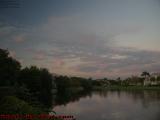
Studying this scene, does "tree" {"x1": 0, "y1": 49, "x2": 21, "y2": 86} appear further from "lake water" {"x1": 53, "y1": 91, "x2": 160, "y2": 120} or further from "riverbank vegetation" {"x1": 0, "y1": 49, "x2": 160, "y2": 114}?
"lake water" {"x1": 53, "y1": 91, "x2": 160, "y2": 120}

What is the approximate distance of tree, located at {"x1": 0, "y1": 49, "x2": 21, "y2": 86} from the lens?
3988 millimetres

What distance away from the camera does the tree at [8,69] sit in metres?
3.99

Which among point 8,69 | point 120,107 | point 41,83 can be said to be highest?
point 8,69

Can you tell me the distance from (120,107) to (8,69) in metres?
2.42

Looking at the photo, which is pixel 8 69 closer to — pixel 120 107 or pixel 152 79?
pixel 152 79

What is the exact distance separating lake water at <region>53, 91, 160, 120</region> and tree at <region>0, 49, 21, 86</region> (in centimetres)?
113

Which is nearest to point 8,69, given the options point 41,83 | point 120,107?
point 41,83

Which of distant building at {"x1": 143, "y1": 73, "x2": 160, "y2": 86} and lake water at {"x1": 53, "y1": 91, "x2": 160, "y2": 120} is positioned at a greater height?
distant building at {"x1": 143, "y1": 73, "x2": 160, "y2": 86}

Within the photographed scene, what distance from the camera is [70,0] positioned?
4078 mm

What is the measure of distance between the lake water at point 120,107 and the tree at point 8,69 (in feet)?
3.72

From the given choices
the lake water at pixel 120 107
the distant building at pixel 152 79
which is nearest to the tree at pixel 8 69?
the lake water at pixel 120 107

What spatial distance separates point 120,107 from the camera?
18.3 ft

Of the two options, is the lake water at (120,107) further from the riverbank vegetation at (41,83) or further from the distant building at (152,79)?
the riverbank vegetation at (41,83)

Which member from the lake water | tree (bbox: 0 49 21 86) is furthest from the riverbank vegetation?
the lake water
